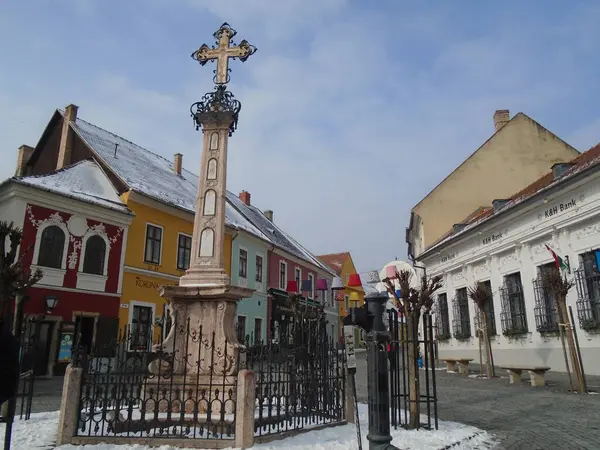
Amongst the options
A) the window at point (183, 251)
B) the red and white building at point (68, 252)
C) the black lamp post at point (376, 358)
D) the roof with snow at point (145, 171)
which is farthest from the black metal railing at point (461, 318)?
the black lamp post at point (376, 358)

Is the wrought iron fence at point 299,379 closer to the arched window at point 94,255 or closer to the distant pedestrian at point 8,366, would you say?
the distant pedestrian at point 8,366

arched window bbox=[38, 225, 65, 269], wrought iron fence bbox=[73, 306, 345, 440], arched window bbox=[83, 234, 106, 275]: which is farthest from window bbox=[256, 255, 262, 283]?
wrought iron fence bbox=[73, 306, 345, 440]

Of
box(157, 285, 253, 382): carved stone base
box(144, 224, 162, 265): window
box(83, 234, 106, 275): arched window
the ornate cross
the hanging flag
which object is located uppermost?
the ornate cross

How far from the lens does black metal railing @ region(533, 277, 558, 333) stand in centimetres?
1464

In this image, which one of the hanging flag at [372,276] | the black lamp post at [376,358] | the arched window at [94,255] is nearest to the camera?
the black lamp post at [376,358]

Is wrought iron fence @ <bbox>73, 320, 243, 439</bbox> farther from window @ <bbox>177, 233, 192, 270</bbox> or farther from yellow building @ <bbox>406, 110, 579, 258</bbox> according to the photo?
yellow building @ <bbox>406, 110, 579, 258</bbox>

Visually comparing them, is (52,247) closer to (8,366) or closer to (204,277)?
(204,277)

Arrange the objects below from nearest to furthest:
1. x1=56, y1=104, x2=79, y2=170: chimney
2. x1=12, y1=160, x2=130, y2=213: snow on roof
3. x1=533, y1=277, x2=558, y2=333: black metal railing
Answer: x1=533, y1=277, x2=558, y2=333: black metal railing, x1=12, y1=160, x2=130, y2=213: snow on roof, x1=56, y1=104, x2=79, y2=170: chimney

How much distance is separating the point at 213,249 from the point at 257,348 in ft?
7.69

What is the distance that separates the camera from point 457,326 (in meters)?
21.1

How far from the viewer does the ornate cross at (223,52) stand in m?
9.20

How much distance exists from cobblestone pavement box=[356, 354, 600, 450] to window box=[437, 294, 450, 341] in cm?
949

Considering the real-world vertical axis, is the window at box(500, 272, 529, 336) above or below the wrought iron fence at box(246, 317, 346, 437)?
above

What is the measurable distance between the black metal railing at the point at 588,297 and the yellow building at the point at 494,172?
10675 millimetres
